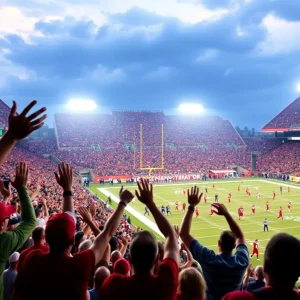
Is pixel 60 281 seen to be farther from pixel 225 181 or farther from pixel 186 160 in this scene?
pixel 186 160

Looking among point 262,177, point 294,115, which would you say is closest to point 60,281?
point 262,177

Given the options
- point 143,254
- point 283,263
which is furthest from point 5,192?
point 283,263

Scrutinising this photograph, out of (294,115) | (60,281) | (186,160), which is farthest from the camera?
(294,115)

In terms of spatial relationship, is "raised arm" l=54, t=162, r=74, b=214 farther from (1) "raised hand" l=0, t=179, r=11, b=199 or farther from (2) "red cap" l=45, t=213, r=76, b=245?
(1) "raised hand" l=0, t=179, r=11, b=199

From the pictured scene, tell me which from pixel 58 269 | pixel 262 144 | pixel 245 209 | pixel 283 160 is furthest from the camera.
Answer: pixel 262 144

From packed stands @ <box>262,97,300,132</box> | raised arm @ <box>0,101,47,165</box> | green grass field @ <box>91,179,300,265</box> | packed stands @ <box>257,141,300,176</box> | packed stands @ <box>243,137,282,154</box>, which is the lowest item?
green grass field @ <box>91,179,300,265</box>

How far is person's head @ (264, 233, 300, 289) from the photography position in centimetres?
214

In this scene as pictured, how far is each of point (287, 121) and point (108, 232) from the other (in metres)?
66.8

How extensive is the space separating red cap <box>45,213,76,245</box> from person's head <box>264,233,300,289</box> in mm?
1364

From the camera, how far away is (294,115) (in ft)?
217

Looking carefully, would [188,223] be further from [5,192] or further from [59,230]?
[5,192]

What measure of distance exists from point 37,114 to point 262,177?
50066 millimetres

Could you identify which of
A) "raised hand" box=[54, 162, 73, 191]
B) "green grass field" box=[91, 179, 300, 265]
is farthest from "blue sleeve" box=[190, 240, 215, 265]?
"green grass field" box=[91, 179, 300, 265]

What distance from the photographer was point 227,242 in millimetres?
3566
